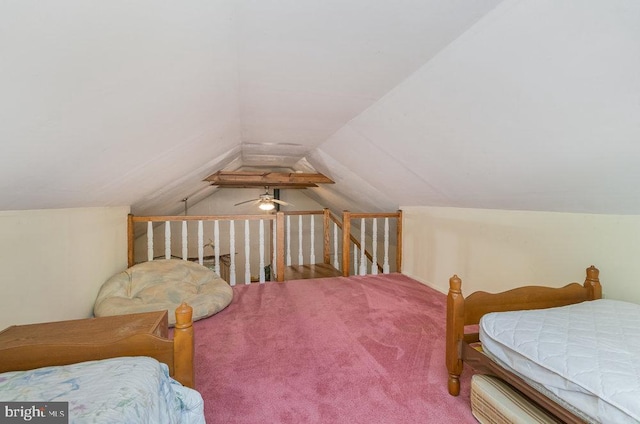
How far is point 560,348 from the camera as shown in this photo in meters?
1.03

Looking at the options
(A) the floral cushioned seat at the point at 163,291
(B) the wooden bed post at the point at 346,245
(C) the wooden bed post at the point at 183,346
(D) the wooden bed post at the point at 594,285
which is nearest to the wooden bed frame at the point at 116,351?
(C) the wooden bed post at the point at 183,346

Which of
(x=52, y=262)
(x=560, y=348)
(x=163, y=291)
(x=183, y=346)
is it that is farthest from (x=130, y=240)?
(x=560, y=348)

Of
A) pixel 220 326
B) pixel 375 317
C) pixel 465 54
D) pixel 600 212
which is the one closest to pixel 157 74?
pixel 465 54

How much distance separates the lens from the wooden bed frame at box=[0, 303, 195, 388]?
3.17 ft

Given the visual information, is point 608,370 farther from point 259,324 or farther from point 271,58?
point 259,324

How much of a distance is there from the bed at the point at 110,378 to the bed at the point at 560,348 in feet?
3.98

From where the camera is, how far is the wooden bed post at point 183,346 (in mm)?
1044

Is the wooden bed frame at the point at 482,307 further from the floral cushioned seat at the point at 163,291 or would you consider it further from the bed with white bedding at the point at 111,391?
the floral cushioned seat at the point at 163,291

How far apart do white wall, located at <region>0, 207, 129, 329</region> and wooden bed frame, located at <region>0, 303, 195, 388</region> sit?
21.1 inches

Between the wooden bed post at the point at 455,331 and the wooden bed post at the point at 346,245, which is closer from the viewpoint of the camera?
the wooden bed post at the point at 455,331

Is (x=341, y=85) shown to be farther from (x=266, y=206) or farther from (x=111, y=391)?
(x=266, y=206)

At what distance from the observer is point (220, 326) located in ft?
7.18

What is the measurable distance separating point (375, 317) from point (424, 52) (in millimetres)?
1931

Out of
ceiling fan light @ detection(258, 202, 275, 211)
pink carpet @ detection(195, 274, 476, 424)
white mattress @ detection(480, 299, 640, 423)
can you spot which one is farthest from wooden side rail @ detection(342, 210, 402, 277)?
white mattress @ detection(480, 299, 640, 423)
